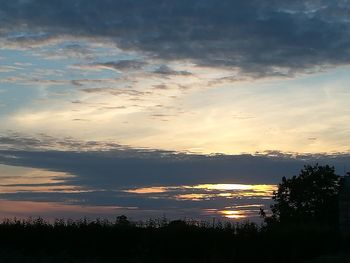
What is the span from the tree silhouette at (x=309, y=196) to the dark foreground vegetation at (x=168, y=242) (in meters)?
21.5

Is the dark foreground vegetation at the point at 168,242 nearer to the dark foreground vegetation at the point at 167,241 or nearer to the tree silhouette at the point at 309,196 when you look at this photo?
the dark foreground vegetation at the point at 167,241

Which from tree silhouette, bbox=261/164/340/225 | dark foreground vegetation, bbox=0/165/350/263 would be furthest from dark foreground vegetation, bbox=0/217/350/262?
tree silhouette, bbox=261/164/340/225

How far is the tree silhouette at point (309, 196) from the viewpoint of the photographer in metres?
61.1

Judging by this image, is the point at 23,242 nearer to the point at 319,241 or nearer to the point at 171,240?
the point at 171,240

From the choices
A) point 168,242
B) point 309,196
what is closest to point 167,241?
point 168,242

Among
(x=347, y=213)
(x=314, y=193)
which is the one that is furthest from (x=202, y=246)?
(x=314, y=193)

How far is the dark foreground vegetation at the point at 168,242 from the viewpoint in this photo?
35.7m

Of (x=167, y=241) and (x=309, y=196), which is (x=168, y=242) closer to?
(x=167, y=241)

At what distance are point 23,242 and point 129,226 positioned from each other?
6.64 m

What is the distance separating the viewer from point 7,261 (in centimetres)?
2991

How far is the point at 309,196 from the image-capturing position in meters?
62.9

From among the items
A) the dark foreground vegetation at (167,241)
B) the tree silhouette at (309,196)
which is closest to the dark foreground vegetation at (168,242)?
the dark foreground vegetation at (167,241)

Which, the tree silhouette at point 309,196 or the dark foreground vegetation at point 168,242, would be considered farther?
the tree silhouette at point 309,196

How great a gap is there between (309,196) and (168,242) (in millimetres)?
29850
